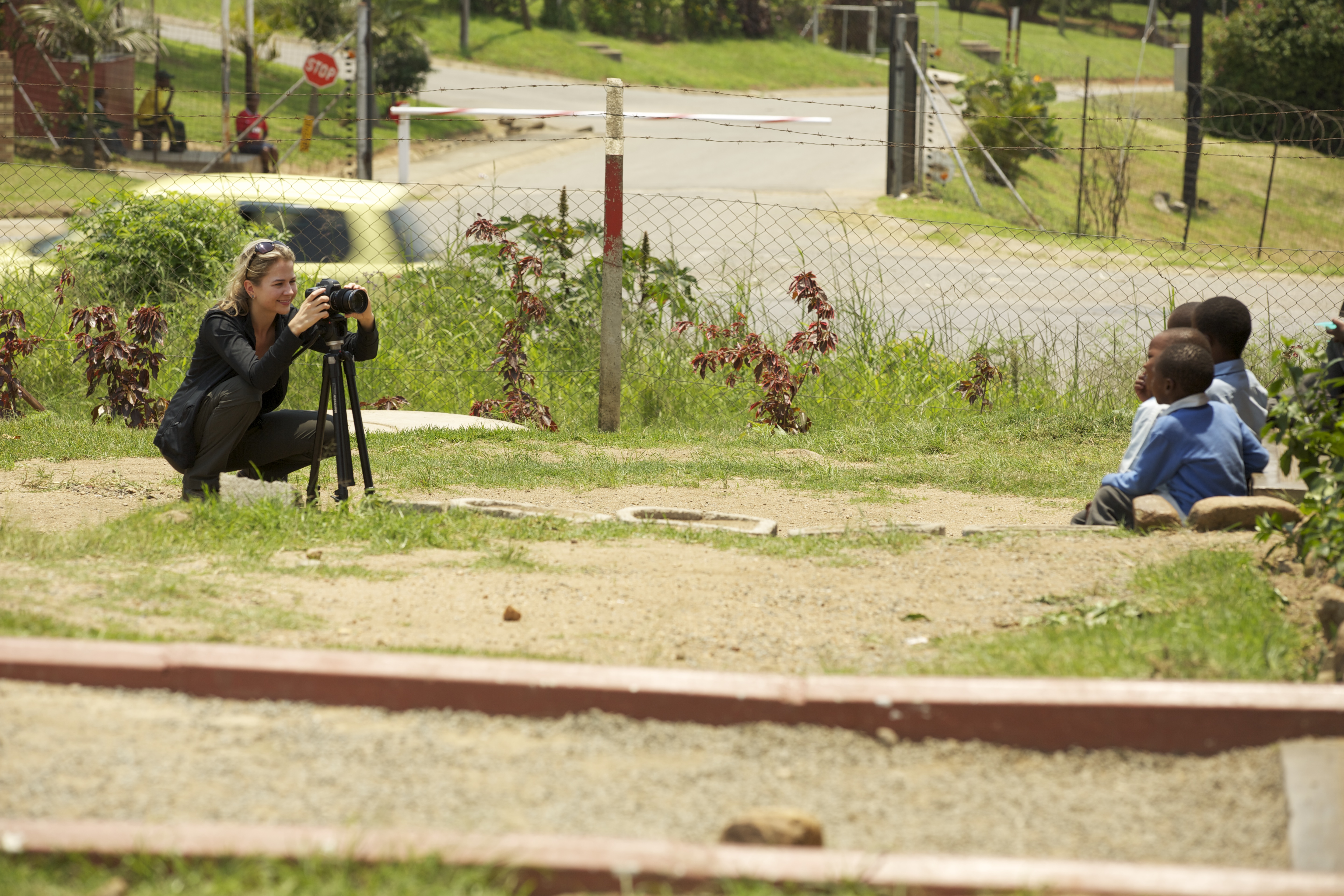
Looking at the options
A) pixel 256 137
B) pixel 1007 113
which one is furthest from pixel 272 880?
pixel 1007 113

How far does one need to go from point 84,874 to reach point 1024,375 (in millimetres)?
6836

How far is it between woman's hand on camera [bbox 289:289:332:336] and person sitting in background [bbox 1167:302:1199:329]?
3.65 meters

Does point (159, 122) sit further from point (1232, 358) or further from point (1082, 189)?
point (1232, 358)

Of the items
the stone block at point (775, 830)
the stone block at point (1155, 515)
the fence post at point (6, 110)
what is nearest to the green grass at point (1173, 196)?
the stone block at point (1155, 515)

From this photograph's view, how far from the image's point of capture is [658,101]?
104 ft

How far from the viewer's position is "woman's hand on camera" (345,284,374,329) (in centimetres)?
499

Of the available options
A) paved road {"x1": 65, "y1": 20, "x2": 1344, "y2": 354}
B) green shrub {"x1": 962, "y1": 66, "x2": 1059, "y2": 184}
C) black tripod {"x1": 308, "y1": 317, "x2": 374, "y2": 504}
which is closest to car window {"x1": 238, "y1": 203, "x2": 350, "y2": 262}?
paved road {"x1": 65, "y1": 20, "x2": 1344, "y2": 354}

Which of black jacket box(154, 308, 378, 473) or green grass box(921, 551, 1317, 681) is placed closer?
green grass box(921, 551, 1317, 681)

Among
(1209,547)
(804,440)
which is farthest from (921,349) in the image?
(1209,547)

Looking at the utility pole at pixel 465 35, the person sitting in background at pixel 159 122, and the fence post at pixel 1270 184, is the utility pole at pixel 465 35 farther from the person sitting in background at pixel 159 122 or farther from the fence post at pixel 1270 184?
the fence post at pixel 1270 184

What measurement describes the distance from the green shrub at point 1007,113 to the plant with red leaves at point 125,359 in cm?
1523

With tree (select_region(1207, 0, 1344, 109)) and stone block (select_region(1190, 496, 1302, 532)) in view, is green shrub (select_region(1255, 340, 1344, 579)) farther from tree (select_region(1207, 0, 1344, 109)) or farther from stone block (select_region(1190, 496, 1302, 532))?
tree (select_region(1207, 0, 1344, 109))

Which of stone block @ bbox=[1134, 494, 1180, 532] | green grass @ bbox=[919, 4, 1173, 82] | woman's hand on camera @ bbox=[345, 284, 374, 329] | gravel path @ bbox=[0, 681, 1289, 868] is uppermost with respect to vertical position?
green grass @ bbox=[919, 4, 1173, 82]

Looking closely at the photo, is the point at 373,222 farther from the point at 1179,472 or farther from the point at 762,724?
the point at 762,724
